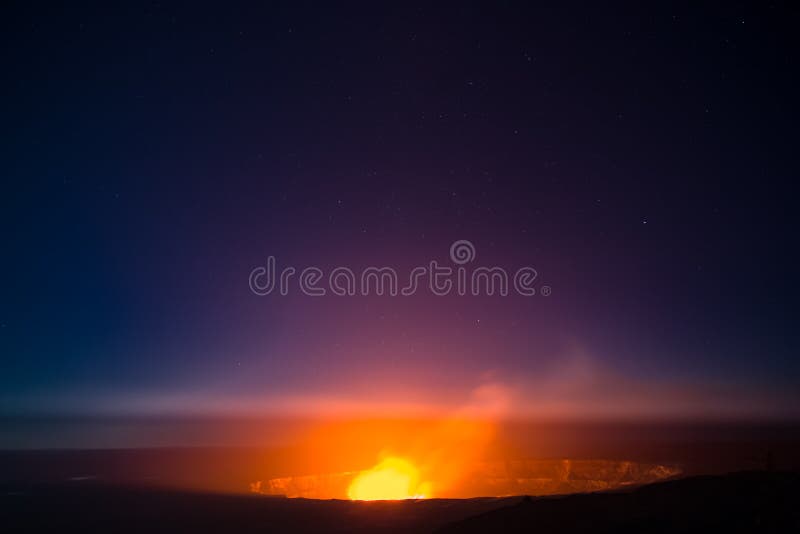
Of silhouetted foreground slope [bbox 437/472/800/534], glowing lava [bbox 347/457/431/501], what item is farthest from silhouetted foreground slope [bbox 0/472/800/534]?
glowing lava [bbox 347/457/431/501]

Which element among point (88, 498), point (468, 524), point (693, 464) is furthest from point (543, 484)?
point (468, 524)

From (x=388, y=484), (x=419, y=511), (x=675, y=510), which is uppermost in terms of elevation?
(x=388, y=484)

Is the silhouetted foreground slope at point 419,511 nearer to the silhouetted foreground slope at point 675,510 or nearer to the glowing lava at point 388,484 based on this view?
the silhouetted foreground slope at point 675,510

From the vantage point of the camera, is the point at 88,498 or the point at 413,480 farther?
the point at 413,480

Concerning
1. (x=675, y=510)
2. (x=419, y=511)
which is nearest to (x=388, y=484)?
(x=419, y=511)

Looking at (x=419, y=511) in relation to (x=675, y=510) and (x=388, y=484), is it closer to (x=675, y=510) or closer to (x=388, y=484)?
(x=675, y=510)

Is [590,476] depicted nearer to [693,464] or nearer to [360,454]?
[693,464]

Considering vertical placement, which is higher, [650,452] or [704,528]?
[650,452]
